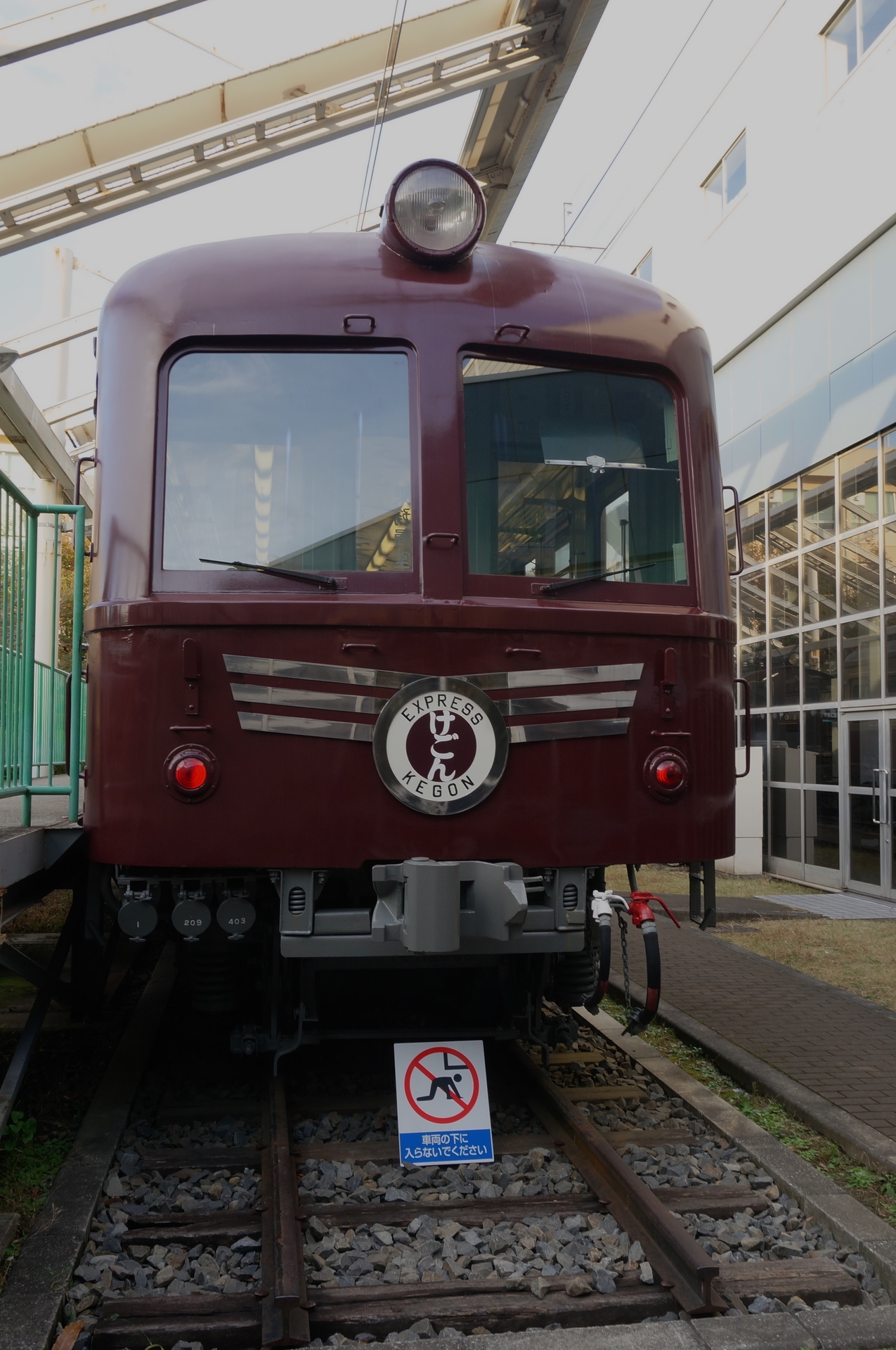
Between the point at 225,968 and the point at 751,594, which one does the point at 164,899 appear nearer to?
the point at 225,968

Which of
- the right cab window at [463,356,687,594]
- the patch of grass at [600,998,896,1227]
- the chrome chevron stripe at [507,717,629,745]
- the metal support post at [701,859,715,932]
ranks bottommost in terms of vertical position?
the patch of grass at [600,998,896,1227]

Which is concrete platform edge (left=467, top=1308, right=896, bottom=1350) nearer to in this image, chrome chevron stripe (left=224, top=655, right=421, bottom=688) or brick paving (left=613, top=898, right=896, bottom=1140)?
brick paving (left=613, top=898, right=896, bottom=1140)

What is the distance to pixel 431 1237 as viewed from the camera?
11.6 feet

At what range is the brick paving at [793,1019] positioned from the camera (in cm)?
514

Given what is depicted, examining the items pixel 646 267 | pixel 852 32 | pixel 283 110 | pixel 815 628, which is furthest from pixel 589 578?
pixel 646 267

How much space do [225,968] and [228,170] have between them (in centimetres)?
741

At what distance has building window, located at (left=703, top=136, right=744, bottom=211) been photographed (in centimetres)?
1541

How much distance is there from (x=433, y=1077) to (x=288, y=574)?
6.26ft

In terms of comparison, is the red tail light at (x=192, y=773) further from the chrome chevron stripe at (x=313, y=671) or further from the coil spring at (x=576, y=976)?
the coil spring at (x=576, y=976)

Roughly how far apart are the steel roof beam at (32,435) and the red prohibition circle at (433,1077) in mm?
5363

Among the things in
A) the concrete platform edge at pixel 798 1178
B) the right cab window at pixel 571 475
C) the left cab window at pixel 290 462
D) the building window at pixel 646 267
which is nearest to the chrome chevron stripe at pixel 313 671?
the left cab window at pixel 290 462

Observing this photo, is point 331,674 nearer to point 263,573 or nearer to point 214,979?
point 263,573

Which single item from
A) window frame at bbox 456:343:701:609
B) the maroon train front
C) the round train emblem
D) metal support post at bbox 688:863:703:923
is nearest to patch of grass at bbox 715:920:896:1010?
metal support post at bbox 688:863:703:923

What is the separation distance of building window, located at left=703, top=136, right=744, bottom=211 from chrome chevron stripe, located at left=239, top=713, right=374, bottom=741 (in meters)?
13.6
